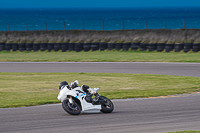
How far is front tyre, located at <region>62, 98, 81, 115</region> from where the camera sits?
31.7ft

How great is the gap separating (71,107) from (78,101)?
1.06 ft

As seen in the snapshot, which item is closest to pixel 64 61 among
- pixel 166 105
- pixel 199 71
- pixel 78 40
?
pixel 78 40

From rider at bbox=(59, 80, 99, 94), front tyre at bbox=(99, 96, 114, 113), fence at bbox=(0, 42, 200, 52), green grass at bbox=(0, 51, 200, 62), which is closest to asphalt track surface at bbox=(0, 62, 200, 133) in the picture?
front tyre at bbox=(99, 96, 114, 113)

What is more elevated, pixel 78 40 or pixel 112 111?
pixel 78 40

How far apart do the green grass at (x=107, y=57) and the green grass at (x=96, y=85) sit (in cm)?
854

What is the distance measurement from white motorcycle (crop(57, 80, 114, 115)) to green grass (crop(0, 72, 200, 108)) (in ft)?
8.02

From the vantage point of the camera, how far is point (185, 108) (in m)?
10.6

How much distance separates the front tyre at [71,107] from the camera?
9672 millimetres

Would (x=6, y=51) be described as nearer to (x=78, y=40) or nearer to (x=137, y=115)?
(x=78, y=40)

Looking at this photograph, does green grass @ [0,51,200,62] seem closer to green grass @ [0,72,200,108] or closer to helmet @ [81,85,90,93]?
green grass @ [0,72,200,108]

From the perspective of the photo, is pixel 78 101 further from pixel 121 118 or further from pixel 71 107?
pixel 121 118

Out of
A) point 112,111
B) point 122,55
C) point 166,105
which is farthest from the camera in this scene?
point 122,55

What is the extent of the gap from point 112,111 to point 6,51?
28713mm

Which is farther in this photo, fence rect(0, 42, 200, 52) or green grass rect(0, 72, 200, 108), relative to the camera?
fence rect(0, 42, 200, 52)
